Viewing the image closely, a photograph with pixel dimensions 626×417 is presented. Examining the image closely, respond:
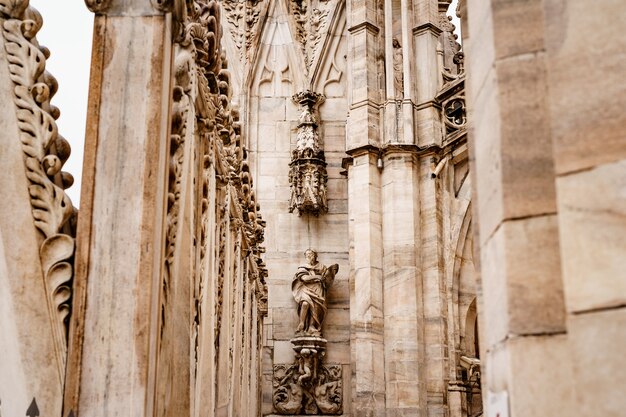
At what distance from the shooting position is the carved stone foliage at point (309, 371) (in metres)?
12.7

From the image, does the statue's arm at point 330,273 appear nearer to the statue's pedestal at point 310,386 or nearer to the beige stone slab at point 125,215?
the statue's pedestal at point 310,386

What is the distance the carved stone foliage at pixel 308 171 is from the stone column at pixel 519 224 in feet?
35.8

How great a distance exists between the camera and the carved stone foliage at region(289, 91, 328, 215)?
44.4 feet

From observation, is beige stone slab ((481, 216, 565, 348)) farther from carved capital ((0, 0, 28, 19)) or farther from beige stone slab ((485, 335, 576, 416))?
carved capital ((0, 0, 28, 19))

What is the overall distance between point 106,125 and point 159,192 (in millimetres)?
329

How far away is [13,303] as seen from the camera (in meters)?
3.11

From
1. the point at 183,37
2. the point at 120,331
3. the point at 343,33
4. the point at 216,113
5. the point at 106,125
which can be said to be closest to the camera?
the point at 120,331

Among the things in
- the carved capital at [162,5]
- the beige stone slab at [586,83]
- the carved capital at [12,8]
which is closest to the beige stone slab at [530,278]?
the beige stone slab at [586,83]

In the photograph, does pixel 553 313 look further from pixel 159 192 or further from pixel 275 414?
pixel 275 414

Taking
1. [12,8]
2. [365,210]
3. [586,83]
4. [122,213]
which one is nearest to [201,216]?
[122,213]

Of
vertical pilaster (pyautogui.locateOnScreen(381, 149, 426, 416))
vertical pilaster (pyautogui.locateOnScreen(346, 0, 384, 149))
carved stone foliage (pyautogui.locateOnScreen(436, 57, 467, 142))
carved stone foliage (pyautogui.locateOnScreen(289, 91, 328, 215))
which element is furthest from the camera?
carved stone foliage (pyautogui.locateOnScreen(289, 91, 328, 215))

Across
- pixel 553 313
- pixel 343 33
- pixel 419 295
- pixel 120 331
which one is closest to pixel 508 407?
pixel 553 313

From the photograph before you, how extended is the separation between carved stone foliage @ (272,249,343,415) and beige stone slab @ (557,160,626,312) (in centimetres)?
1064

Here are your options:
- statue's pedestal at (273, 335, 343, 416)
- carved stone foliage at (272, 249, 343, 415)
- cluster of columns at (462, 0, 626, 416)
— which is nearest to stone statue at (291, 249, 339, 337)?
carved stone foliage at (272, 249, 343, 415)
